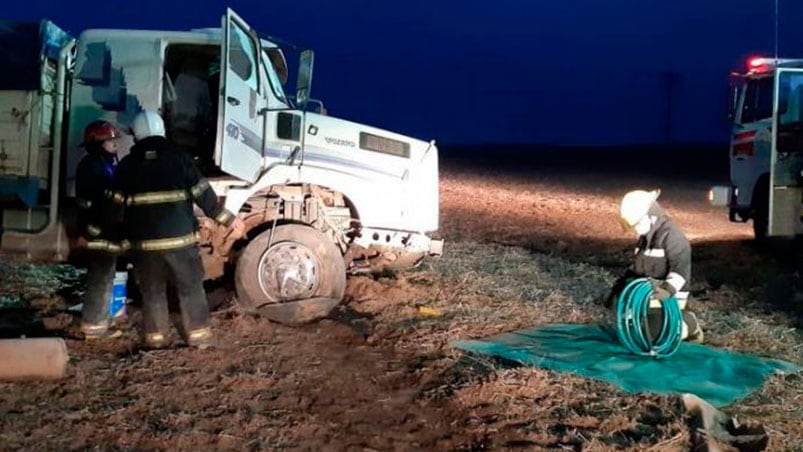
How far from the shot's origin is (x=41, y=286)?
8.88 metres

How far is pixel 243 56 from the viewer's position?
25.9 feet

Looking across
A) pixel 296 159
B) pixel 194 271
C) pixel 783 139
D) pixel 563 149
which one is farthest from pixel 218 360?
pixel 563 149

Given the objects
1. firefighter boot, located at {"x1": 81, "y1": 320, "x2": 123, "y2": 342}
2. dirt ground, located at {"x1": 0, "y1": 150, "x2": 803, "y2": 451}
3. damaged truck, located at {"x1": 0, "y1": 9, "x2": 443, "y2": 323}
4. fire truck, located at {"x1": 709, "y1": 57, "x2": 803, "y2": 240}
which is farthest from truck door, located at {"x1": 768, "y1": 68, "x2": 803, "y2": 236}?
firefighter boot, located at {"x1": 81, "y1": 320, "x2": 123, "y2": 342}

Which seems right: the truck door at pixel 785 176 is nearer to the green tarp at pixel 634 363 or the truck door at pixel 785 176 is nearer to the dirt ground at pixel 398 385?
the dirt ground at pixel 398 385

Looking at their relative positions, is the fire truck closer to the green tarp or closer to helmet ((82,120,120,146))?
the green tarp

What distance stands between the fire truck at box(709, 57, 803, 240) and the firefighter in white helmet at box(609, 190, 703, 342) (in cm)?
543

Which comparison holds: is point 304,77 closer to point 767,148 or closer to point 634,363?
point 634,363

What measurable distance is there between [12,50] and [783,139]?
9.34m

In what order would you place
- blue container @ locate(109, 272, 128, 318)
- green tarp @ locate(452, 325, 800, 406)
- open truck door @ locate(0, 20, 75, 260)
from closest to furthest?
green tarp @ locate(452, 325, 800, 406)
blue container @ locate(109, 272, 128, 318)
open truck door @ locate(0, 20, 75, 260)

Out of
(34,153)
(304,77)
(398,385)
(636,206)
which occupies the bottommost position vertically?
(398,385)

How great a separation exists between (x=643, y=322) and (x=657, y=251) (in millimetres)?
580

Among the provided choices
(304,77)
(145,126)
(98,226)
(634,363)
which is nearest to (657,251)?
(634,363)

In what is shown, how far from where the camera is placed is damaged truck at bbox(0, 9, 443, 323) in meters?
7.79

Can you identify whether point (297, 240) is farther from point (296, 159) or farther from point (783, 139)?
point (783, 139)
